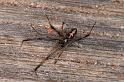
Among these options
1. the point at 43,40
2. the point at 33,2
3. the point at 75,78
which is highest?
the point at 33,2

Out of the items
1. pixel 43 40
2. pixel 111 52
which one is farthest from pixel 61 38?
pixel 111 52

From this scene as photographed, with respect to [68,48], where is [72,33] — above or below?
above

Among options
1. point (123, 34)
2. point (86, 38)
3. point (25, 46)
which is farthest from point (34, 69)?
point (123, 34)

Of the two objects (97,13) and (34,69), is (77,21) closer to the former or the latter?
(97,13)

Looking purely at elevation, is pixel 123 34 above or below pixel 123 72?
above

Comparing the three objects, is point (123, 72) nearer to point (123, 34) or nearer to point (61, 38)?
point (123, 34)

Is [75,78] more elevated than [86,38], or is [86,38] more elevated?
[86,38]
